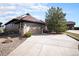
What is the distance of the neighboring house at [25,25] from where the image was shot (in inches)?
338

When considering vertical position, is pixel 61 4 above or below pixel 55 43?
above

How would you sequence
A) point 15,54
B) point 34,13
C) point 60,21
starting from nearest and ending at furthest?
point 15,54 < point 34,13 < point 60,21

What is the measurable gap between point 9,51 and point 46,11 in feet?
8.04

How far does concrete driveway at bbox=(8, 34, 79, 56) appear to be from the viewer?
24.0 ft

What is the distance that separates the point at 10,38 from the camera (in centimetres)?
871

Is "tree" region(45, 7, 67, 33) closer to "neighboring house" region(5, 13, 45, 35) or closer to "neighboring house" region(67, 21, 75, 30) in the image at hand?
"neighboring house" region(67, 21, 75, 30)

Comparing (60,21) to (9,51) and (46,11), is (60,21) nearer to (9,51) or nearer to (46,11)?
(46,11)

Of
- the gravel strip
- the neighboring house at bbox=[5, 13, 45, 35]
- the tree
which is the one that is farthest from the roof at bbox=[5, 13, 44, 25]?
the gravel strip

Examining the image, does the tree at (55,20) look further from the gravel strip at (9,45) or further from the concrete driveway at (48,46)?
the gravel strip at (9,45)

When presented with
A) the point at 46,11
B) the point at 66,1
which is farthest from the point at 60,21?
the point at 66,1

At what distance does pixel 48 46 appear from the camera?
A: 793cm

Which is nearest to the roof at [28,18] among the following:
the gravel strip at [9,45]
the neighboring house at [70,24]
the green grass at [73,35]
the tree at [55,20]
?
the tree at [55,20]

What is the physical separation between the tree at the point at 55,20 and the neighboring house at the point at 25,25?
366 millimetres

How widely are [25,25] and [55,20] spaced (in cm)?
149
